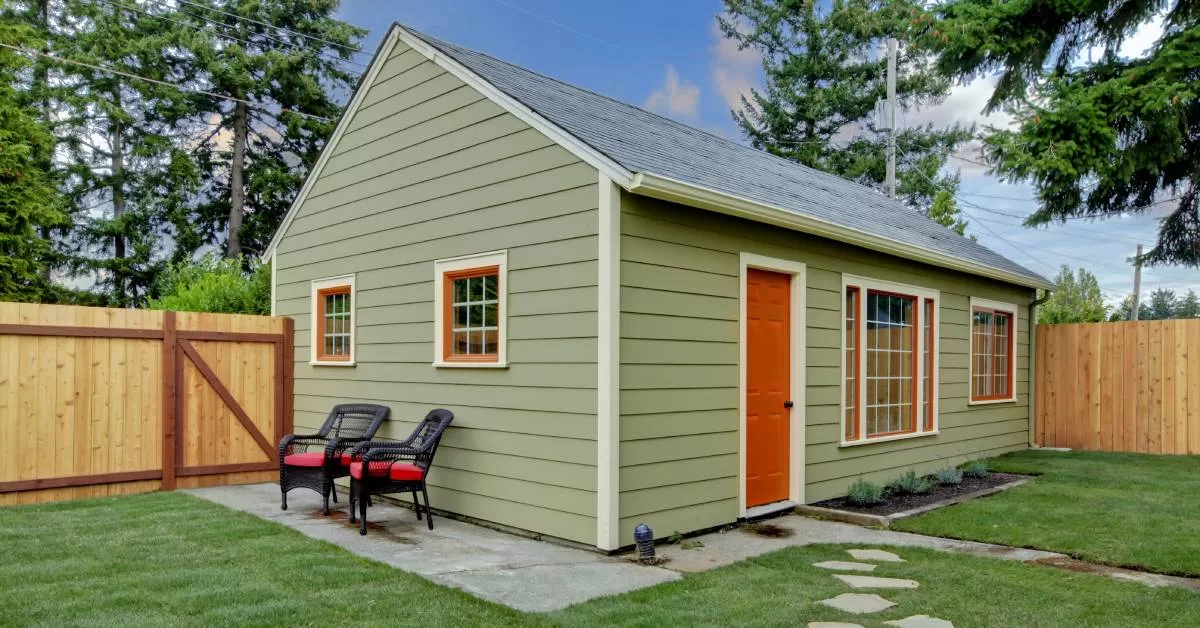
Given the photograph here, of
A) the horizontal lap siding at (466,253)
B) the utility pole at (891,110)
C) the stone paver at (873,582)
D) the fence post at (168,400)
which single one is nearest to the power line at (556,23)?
the utility pole at (891,110)

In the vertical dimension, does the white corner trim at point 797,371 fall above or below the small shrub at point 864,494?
above

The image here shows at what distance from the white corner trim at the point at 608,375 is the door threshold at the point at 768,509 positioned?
1.57 metres

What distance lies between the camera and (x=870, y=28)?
23000 mm

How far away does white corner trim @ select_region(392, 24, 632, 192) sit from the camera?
5484 millimetres

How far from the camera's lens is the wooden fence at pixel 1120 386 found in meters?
10.9

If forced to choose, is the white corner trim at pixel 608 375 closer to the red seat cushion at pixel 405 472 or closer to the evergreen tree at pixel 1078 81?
the red seat cushion at pixel 405 472

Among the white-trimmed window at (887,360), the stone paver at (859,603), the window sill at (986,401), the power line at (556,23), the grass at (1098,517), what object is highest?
the power line at (556,23)

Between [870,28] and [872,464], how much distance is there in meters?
18.3

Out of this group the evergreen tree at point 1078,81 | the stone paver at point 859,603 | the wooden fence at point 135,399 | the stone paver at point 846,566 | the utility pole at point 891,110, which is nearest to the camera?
the stone paver at point 859,603

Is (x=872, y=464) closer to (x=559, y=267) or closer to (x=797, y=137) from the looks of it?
(x=559, y=267)

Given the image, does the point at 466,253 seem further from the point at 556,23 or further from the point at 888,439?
the point at 556,23

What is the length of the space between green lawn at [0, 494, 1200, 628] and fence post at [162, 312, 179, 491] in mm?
2065

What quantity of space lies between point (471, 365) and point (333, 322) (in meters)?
2.80

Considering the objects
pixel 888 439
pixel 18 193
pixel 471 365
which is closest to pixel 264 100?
pixel 18 193
